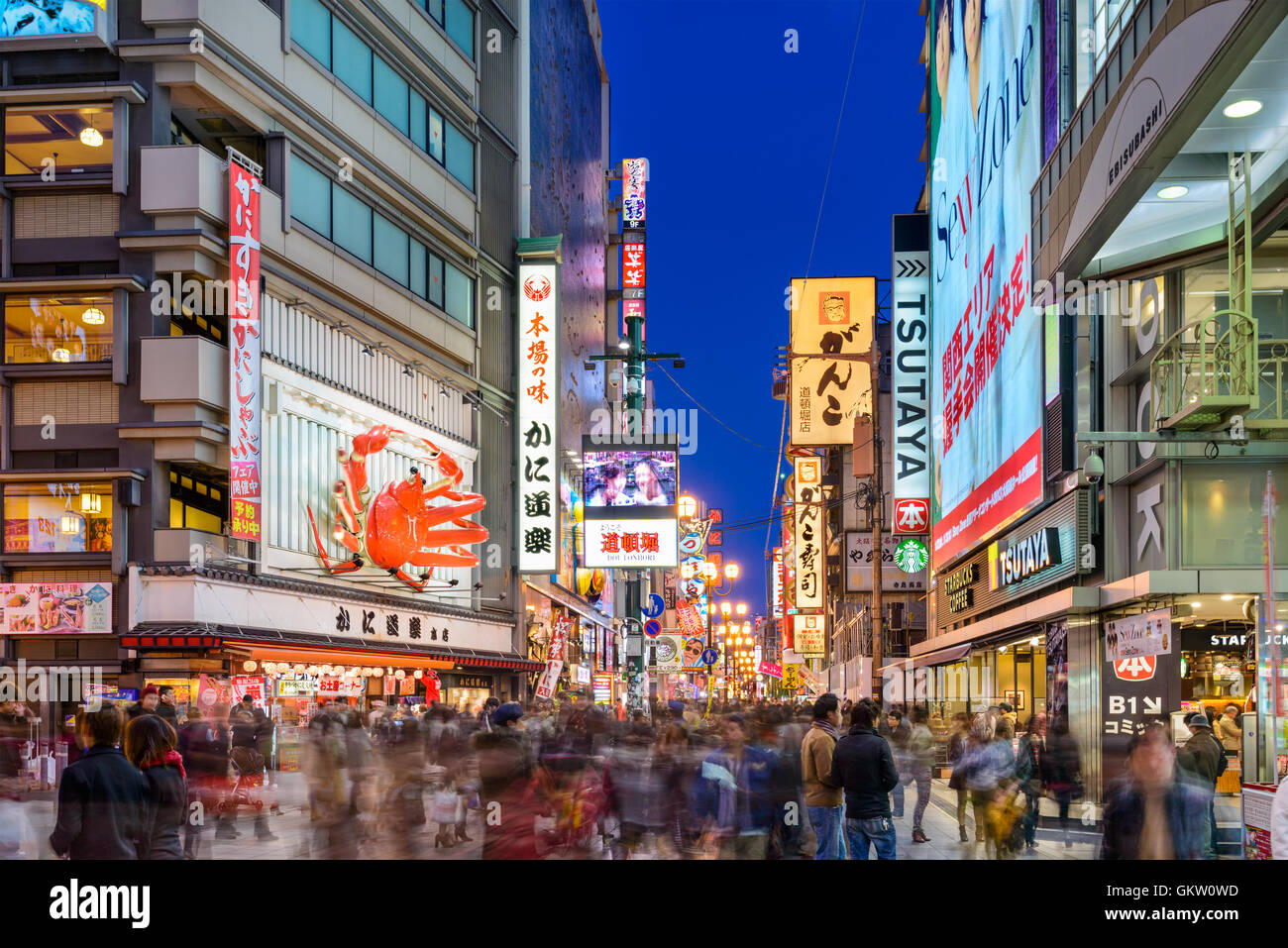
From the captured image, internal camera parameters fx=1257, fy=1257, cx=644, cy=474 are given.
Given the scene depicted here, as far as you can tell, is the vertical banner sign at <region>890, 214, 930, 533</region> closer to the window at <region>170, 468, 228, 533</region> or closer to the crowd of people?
the window at <region>170, 468, 228, 533</region>

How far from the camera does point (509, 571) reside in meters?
48.6

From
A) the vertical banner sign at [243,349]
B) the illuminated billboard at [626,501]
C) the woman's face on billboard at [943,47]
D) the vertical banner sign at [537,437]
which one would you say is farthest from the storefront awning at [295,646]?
the woman's face on billboard at [943,47]

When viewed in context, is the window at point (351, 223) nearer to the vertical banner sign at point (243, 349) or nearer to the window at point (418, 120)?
the window at point (418, 120)

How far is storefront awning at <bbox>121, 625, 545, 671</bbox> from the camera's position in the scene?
25.2 m

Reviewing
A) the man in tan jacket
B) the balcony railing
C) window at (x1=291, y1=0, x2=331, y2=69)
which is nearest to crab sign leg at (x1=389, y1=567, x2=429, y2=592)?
window at (x1=291, y1=0, x2=331, y2=69)

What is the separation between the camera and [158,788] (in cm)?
704

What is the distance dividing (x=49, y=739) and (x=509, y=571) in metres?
25.1

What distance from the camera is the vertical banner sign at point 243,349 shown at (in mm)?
27047

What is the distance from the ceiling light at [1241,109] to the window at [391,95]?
97.4 feet

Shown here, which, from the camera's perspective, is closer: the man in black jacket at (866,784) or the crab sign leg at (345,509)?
the man in black jacket at (866,784)

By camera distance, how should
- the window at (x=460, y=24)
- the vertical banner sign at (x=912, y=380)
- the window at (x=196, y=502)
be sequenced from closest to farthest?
the window at (x=196, y=502), the vertical banner sign at (x=912, y=380), the window at (x=460, y=24)

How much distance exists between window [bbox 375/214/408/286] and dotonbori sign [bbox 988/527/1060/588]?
19.4 metres

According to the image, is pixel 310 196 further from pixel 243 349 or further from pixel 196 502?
pixel 196 502

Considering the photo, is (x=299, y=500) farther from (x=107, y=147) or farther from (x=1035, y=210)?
(x=1035, y=210)
